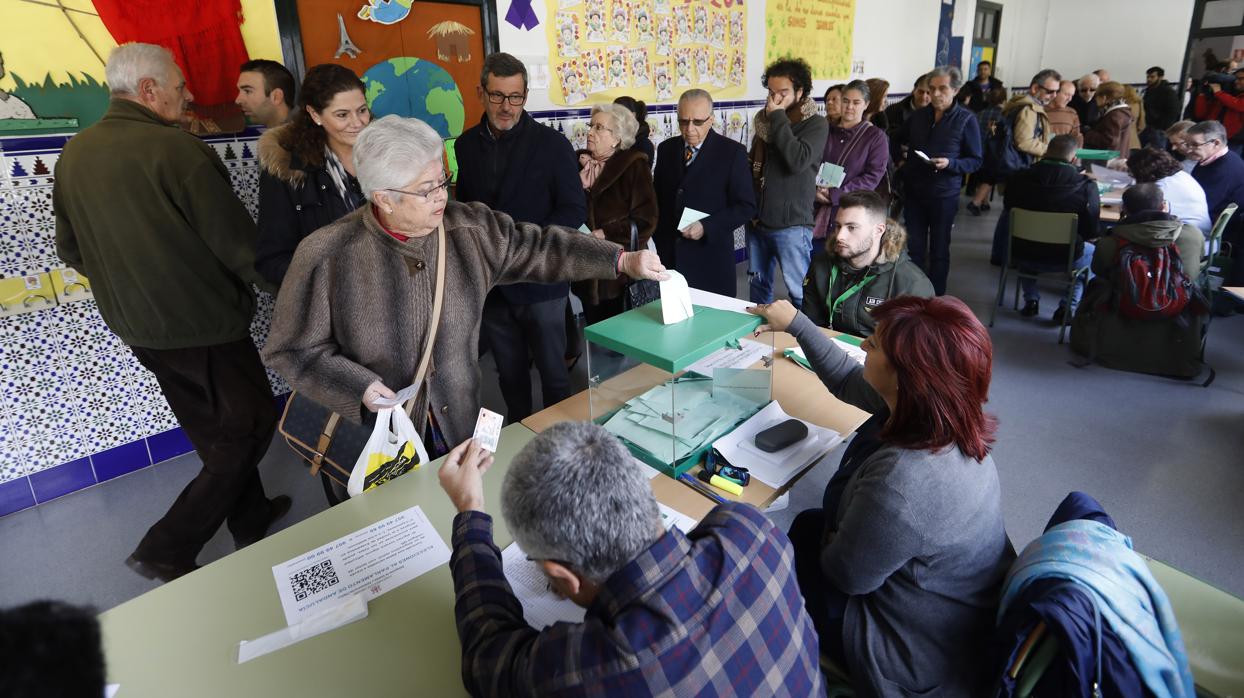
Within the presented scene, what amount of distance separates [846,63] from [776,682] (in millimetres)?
7547

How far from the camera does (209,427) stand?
7.98ft

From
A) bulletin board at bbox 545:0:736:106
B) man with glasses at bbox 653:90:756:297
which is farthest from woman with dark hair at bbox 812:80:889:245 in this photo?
bulletin board at bbox 545:0:736:106

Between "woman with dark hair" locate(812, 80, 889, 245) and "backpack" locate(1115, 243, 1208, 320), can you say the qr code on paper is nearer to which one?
"woman with dark hair" locate(812, 80, 889, 245)

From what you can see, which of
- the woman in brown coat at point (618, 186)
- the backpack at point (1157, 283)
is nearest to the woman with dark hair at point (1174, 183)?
the backpack at point (1157, 283)

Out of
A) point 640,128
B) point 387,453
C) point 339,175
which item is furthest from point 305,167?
point 640,128

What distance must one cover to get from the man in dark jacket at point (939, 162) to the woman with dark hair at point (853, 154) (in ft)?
1.79

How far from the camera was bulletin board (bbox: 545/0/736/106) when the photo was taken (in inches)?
172

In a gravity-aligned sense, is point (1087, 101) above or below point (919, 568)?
above

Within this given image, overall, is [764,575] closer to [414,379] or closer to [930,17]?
[414,379]

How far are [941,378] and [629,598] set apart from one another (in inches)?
32.1

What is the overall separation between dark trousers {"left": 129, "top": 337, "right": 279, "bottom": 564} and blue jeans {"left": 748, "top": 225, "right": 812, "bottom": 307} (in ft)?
9.45

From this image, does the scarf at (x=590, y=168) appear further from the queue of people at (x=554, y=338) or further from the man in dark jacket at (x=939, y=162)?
the man in dark jacket at (x=939, y=162)

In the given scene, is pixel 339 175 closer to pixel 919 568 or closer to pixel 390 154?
pixel 390 154

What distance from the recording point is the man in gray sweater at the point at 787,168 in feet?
12.6
